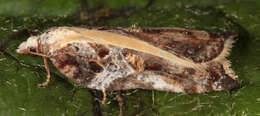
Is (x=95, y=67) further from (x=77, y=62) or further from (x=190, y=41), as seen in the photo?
(x=190, y=41)

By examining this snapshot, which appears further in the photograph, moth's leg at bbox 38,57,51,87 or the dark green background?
moth's leg at bbox 38,57,51,87

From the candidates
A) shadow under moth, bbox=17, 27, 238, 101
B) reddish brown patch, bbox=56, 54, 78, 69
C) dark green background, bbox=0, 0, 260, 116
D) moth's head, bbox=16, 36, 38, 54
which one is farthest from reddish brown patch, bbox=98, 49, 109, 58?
moth's head, bbox=16, 36, 38, 54

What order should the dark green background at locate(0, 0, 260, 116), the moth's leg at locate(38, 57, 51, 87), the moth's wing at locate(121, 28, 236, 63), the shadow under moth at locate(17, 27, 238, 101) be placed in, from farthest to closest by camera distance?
the moth's wing at locate(121, 28, 236, 63) < the shadow under moth at locate(17, 27, 238, 101) < the moth's leg at locate(38, 57, 51, 87) < the dark green background at locate(0, 0, 260, 116)

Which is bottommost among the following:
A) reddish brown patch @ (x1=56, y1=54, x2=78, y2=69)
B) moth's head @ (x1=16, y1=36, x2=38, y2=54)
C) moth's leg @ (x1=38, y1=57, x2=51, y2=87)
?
moth's leg @ (x1=38, y1=57, x2=51, y2=87)

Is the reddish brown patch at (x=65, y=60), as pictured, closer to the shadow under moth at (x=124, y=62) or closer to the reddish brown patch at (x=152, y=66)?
the shadow under moth at (x=124, y=62)

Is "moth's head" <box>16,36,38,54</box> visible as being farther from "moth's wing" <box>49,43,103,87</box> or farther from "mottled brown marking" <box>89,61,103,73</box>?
"mottled brown marking" <box>89,61,103,73</box>

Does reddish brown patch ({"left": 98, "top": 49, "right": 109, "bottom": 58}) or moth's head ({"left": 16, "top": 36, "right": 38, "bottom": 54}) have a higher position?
moth's head ({"left": 16, "top": 36, "right": 38, "bottom": 54})
